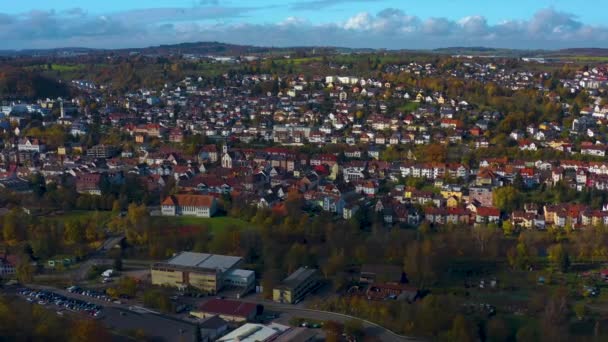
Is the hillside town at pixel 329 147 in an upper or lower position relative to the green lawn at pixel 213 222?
upper

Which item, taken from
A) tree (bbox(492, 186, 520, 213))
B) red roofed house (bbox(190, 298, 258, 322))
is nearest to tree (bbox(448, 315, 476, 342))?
red roofed house (bbox(190, 298, 258, 322))

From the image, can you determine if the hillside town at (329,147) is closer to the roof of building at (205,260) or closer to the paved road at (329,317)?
the roof of building at (205,260)

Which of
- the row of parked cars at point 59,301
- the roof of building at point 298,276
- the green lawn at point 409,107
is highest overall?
the green lawn at point 409,107

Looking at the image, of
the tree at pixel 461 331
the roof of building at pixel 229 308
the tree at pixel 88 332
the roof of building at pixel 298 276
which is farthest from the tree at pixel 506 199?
the tree at pixel 88 332

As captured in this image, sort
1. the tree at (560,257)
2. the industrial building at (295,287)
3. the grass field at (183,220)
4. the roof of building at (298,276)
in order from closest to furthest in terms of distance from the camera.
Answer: the industrial building at (295,287) < the roof of building at (298,276) < the tree at (560,257) < the grass field at (183,220)

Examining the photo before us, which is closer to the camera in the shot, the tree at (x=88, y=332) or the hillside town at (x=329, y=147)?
the tree at (x=88, y=332)

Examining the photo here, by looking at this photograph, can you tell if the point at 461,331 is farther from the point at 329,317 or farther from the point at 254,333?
the point at 254,333

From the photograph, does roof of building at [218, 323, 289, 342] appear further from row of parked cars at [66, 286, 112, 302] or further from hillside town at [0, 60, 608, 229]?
hillside town at [0, 60, 608, 229]

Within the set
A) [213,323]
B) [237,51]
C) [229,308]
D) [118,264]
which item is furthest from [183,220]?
[237,51]
